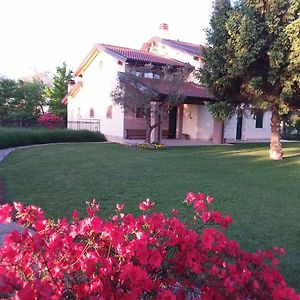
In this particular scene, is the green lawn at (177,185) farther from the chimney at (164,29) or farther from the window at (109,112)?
the chimney at (164,29)

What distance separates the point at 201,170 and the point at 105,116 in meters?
13.6

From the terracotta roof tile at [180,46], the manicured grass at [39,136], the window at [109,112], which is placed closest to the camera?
the manicured grass at [39,136]

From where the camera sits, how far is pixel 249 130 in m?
26.5

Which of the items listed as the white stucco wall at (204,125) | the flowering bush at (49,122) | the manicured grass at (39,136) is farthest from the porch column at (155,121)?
the flowering bush at (49,122)

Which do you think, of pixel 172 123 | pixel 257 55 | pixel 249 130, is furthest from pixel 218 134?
pixel 257 55

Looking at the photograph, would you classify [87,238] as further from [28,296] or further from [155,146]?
[155,146]

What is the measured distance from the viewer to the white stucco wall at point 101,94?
22.5m

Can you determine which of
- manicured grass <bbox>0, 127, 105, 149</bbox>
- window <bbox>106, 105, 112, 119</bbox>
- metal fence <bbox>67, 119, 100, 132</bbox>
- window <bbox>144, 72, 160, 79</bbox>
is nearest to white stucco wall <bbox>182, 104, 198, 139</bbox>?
window <bbox>144, 72, 160, 79</bbox>

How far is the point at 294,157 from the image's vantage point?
15555 mm

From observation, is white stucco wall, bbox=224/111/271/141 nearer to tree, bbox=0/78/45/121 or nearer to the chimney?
the chimney

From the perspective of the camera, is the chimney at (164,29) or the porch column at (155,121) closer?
the porch column at (155,121)

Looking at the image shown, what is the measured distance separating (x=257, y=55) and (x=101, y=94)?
13.3 m

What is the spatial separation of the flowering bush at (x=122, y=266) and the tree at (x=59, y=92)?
33120 mm

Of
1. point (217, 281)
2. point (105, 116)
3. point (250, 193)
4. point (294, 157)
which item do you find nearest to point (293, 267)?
point (217, 281)
